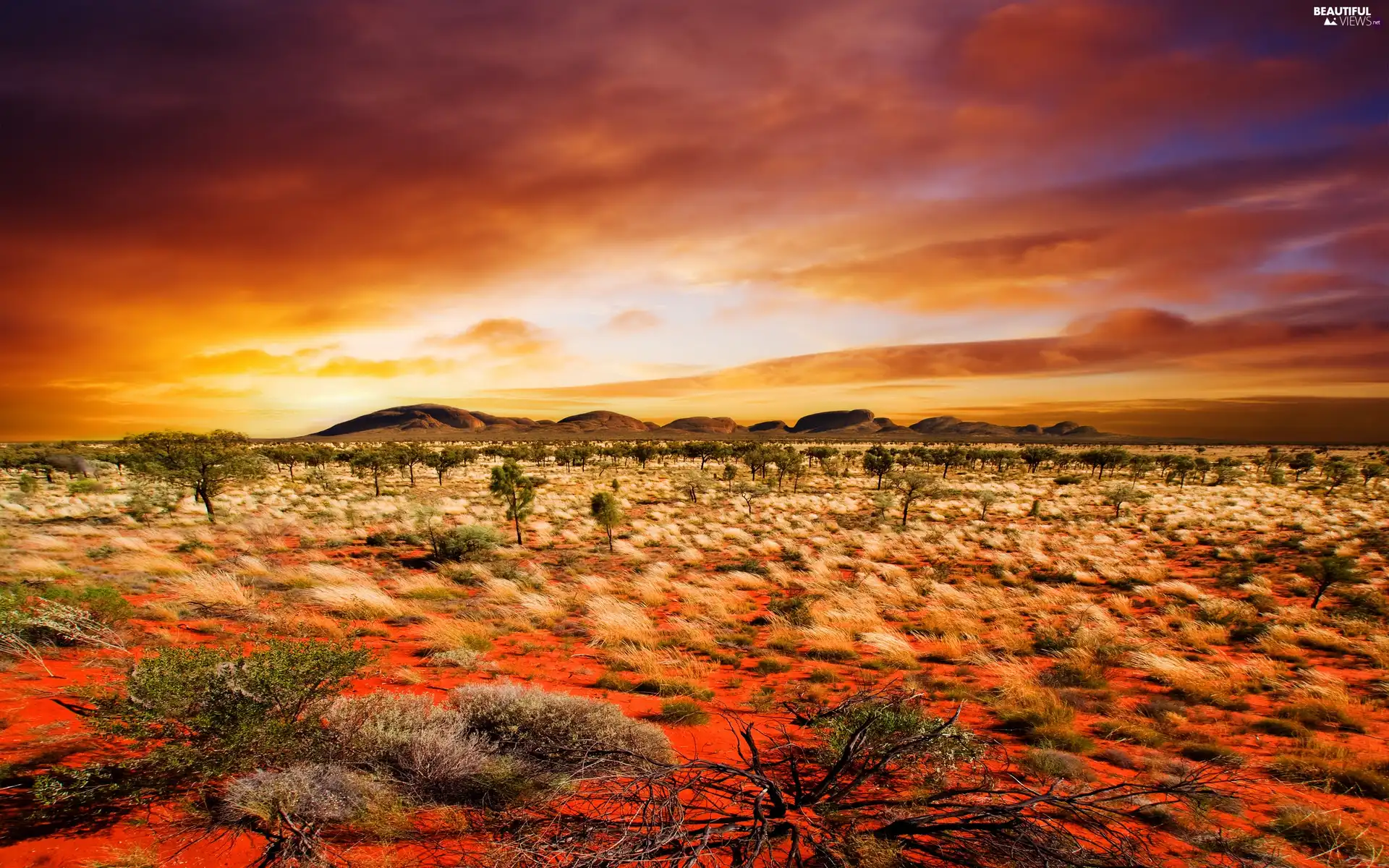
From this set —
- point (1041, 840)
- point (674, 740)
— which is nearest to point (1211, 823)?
point (1041, 840)

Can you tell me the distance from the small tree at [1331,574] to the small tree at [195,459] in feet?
133

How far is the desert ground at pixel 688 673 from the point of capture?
513 cm

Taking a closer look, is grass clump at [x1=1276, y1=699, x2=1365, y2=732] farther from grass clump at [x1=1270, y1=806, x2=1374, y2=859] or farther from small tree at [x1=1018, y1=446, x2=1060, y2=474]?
small tree at [x1=1018, y1=446, x2=1060, y2=474]

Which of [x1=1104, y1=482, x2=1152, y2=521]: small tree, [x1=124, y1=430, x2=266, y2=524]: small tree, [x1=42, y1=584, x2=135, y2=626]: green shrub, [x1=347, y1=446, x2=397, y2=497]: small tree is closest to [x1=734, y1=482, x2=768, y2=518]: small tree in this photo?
[x1=1104, y1=482, x2=1152, y2=521]: small tree

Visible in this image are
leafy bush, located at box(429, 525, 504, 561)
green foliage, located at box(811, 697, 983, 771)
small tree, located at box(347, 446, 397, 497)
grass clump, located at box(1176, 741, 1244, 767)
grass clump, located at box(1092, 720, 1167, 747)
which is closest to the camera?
green foliage, located at box(811, 697, 983, 771)

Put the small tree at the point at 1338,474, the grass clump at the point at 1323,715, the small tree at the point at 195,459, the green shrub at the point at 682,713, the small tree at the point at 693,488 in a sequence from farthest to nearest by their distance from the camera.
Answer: the small tree at the point at 1338,474, the small tree at the point at 693,488, the small tree at the point at 195,459, the grass clump at the point at 1323,715, the green shrub at the point at 682,713

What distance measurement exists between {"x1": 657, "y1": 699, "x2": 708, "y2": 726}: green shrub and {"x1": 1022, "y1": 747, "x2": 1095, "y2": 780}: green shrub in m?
4.56

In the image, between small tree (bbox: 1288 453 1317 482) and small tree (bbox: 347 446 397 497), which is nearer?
small tree (bbox: 347 446 397 497)

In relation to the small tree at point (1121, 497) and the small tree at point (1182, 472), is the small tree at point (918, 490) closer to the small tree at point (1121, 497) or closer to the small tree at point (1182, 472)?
the small tree at point (1121, 497)

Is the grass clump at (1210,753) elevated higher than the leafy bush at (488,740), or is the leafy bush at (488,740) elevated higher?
the leafy bush at (488,740)

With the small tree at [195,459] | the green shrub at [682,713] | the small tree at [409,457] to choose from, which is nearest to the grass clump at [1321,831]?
the green shrub at [682,713]

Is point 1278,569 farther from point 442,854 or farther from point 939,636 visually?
point 442,854

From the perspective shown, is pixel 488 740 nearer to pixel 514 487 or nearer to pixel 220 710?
pixel 220 710

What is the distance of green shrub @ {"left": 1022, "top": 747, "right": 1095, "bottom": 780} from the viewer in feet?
22.1
